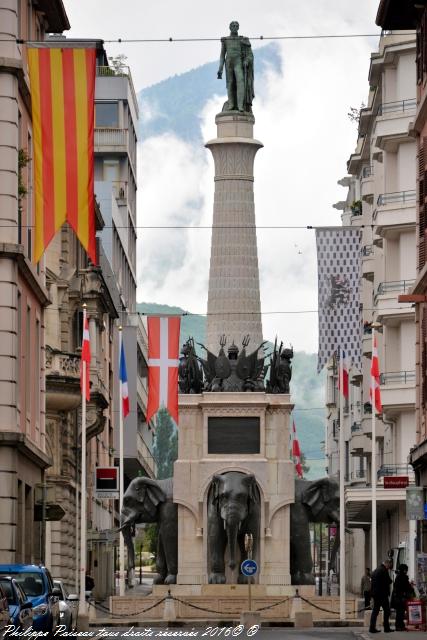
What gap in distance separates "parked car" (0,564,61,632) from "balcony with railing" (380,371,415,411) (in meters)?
41.3

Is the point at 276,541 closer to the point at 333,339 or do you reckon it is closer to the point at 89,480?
the point at 333,339

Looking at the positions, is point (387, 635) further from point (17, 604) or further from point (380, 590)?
point (17, 604)

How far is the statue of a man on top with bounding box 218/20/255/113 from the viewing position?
303 feet

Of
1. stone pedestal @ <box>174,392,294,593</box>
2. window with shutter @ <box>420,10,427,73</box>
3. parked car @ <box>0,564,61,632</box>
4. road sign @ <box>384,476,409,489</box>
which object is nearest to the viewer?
parked car @ <box>0,564,61,632</box>

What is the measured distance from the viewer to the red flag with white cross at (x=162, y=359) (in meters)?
79.6

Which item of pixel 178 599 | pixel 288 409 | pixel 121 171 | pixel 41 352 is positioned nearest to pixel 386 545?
pixel 288 409

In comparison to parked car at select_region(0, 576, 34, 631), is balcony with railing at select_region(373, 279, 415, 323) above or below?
above

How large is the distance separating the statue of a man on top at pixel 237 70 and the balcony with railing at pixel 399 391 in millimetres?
13311

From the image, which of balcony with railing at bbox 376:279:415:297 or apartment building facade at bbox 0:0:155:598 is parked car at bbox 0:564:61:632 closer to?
apartment building facade at bbox 0:0:155:598

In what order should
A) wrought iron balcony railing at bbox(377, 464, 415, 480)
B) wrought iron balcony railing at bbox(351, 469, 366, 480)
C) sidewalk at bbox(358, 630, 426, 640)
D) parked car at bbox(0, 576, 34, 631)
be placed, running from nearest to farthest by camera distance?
parked car at bbox(0, 576, 34, 631) → sidewalk at bbox(358, 630, 426, 640) → wrought iron balcony railing at bbox(377, 464, 415, 480) → wrought iron balcony railing at bbox(351, 469, 366, 480)

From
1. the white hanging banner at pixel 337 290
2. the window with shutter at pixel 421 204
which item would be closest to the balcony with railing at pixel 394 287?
the white hanging banner at pixel 337 290

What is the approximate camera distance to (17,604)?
39.1m

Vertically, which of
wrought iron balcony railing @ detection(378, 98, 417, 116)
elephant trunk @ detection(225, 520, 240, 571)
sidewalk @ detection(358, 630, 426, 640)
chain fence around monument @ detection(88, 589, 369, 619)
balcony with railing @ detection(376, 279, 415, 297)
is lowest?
sidewalk @ detection(358, 630, 426, 640)

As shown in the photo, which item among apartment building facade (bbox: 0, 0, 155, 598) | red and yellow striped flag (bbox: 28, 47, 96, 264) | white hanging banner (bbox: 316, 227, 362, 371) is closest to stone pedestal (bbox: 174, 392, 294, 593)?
white hanging banner (bbox: 316, 227, 362, 371)
